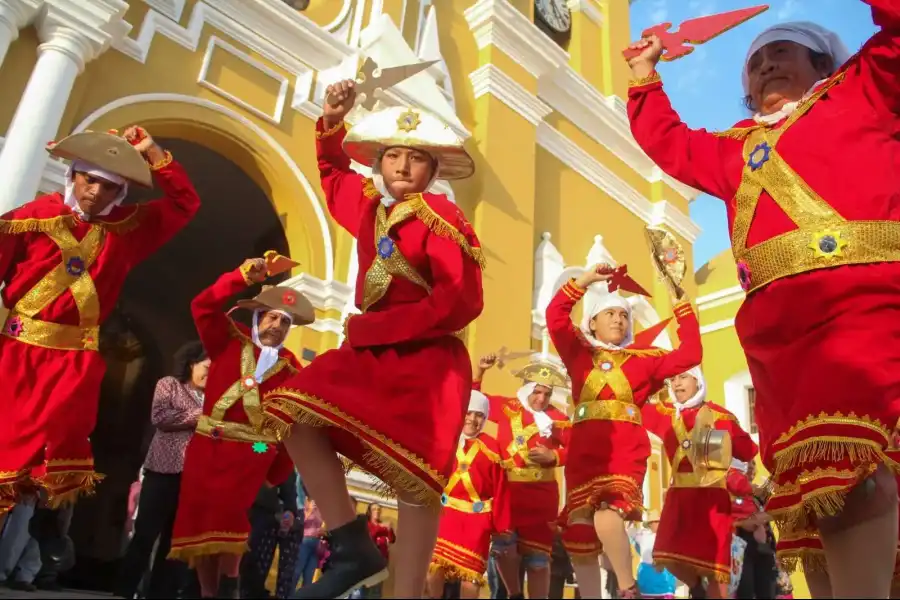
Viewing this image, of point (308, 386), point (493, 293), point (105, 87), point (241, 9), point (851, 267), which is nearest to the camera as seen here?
point (851, 267)

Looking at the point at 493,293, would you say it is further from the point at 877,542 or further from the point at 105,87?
the point at 877,542

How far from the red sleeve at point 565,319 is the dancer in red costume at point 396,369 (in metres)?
1.99

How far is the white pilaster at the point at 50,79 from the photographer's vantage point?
5203mm

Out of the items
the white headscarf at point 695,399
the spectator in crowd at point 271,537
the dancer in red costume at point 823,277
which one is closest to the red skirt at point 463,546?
the spectator in crowd at point 271,537

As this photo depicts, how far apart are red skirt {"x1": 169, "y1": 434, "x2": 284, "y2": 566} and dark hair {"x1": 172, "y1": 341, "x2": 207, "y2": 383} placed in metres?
0.70

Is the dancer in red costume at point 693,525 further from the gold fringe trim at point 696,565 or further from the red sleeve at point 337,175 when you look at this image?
the red sleeve at point 337,175

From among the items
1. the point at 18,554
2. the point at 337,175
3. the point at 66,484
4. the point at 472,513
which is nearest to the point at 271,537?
the point at 472,513

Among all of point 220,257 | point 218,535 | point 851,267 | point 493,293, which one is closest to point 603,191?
point 493,293

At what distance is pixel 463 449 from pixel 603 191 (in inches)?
277

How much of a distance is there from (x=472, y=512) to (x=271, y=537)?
51.9 inches

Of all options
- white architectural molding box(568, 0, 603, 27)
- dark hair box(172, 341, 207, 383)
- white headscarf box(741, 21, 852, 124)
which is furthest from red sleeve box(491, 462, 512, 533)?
white architectural molding box(568, 0, 603, 27)

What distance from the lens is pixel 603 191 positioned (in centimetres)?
1102

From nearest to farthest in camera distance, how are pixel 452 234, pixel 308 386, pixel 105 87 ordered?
pixel 308 386
pixel 452 234
pixel 105 87

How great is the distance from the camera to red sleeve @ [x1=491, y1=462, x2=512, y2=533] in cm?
479
